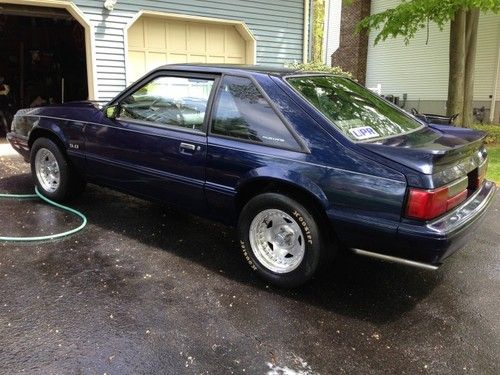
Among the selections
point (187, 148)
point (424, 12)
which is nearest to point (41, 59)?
point (424, 12)

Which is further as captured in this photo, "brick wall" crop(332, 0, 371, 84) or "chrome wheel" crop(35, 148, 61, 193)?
"brick wall" crop(332, 0, 371, 84)

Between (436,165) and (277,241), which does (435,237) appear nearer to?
(436,165)

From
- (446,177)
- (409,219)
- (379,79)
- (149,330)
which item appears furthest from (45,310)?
(379,79)

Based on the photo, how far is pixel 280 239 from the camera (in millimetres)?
3422

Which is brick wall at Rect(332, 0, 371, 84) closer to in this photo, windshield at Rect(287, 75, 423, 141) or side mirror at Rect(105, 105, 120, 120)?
windshield at Rect(287, 75, 423, 141)

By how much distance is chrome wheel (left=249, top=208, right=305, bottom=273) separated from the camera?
3.32 meters

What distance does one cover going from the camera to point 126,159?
4.20 metres

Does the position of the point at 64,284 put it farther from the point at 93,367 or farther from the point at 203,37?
the point at 203,37

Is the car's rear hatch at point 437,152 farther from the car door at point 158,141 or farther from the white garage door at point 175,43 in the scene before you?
the white garage door at point 175,43

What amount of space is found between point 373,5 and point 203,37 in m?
13.9

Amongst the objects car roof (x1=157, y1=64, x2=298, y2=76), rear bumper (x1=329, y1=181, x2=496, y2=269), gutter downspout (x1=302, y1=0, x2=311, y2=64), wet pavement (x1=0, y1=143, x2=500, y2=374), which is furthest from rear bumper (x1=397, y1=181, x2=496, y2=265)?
gutter downspout (x1=302, y1=0, x2=311, y2=64)

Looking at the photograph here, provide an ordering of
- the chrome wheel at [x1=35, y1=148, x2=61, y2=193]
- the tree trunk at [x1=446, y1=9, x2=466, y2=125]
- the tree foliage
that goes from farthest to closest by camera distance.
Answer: the tree trunk at [x1=446, y1=9, x2=466, y2=125] → the tree foliage → the chrome wheel at [x1=35, y1=148, x2=61, y2=193]

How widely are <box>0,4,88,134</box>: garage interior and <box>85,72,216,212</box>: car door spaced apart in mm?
9007

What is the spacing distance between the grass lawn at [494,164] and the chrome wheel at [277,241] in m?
4.99
